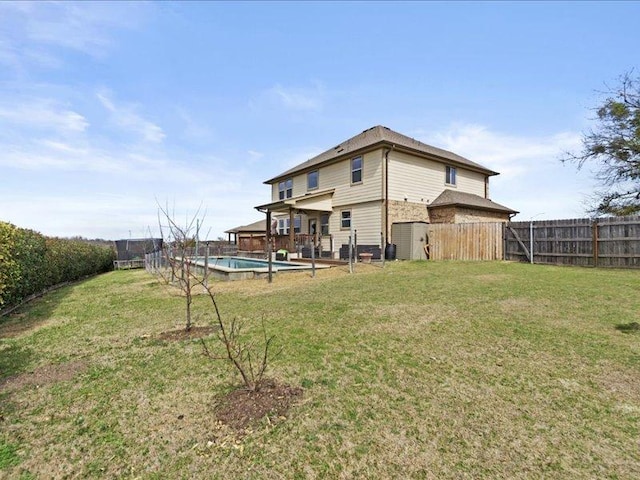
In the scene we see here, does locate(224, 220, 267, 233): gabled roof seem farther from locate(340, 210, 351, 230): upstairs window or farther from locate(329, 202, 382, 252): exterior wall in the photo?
locate(340, 210, 351, 230): upstairs window

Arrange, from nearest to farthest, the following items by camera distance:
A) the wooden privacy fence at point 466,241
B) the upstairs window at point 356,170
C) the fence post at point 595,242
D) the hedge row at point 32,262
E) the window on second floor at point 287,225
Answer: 1. the hedge row at point 32,262
2. the fence post at point 595,242
3. the wooden privacy fence at point 466,241
4. the upstairs window at point 356,170
5. the window on second floor at point 287,225

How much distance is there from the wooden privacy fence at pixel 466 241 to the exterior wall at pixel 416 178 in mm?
2744

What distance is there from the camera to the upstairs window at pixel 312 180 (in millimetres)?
23055

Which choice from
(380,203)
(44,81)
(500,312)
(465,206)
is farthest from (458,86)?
(44,81)

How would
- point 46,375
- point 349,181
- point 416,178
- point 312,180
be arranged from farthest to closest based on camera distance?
1. point 312,180
2. point 349,181
3. point 416,178
4. point 46,375

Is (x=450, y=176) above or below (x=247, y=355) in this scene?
above

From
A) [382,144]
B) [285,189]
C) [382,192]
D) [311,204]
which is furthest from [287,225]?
[382,144]

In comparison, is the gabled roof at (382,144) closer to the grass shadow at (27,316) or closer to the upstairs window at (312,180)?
the upstairs window at (312,180)

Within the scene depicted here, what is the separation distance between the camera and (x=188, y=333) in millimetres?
5676

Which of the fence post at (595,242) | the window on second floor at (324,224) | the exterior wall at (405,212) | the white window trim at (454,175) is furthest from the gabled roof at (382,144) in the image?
the fence post at (595,242)

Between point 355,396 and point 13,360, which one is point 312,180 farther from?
point 355,396

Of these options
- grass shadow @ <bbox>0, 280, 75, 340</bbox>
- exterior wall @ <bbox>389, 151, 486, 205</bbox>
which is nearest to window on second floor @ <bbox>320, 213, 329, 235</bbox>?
exterior wall @ <bbox>389, 151, 486, 205</bbox>

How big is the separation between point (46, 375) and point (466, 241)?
647 inches

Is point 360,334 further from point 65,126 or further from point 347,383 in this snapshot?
point 65,126
